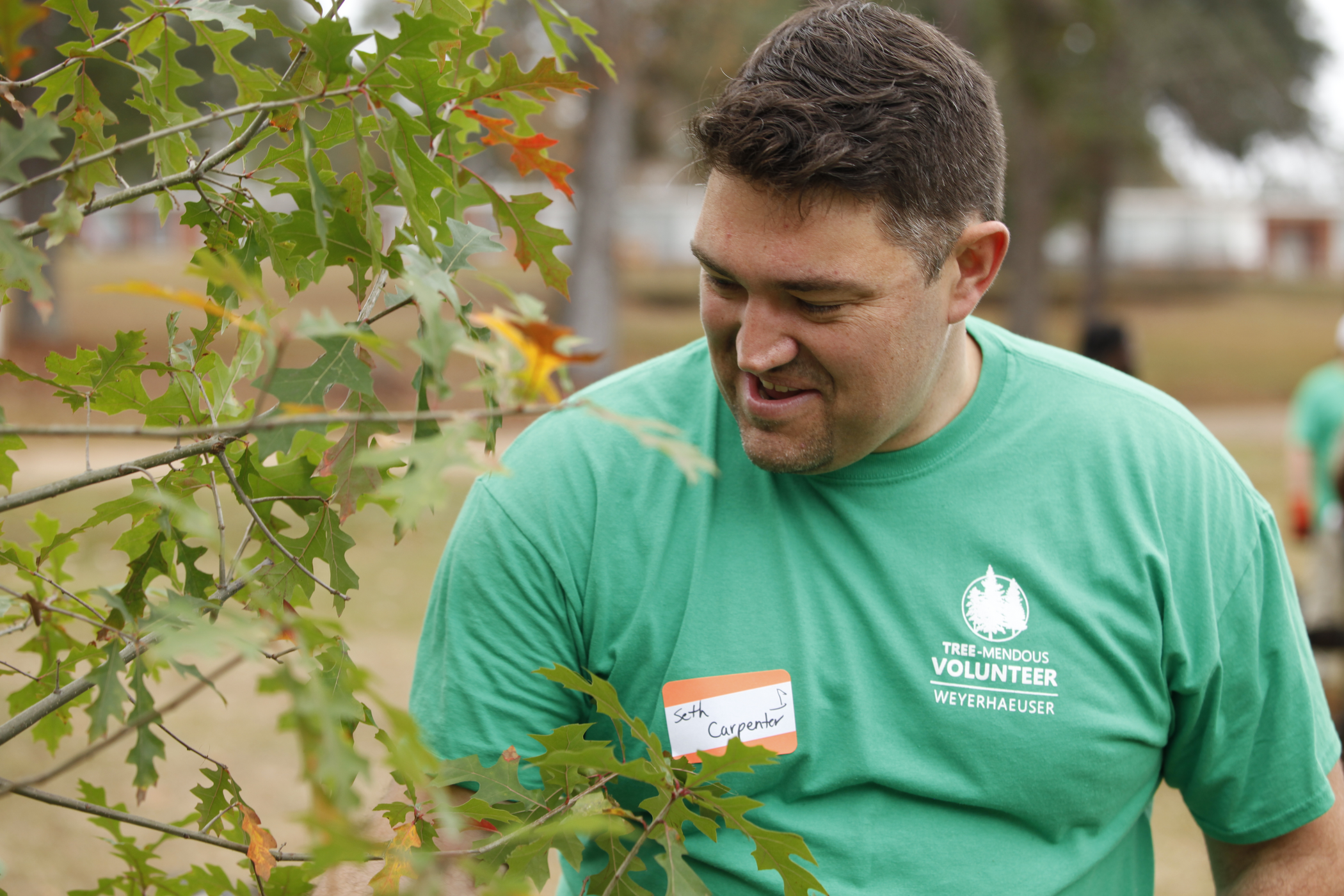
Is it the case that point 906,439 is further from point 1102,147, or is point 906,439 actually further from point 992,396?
point 1102,147

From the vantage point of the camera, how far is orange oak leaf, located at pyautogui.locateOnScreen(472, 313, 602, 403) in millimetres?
832

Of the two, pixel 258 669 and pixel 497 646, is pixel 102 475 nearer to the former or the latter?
pixel 497 646

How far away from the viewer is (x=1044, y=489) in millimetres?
1812

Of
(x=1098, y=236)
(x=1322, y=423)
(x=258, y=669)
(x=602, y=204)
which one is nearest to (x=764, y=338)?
(x=1322, y=423)

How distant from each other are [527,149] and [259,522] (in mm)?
533

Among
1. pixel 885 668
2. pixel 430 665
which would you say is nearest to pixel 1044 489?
pixel 885 668

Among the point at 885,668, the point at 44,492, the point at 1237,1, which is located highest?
the point at 1237,1

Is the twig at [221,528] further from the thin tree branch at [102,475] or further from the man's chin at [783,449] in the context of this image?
the man's chin at [783,449]

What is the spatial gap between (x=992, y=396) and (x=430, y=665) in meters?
1.00

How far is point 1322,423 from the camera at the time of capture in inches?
218

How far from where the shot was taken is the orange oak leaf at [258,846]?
1.23 metres

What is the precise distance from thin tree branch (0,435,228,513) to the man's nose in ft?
2.39

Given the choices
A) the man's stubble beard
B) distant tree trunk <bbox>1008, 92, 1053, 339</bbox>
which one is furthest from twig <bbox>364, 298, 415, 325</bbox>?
distant tree trunk <bbox>1008, 92, 1053, 339</bbox>

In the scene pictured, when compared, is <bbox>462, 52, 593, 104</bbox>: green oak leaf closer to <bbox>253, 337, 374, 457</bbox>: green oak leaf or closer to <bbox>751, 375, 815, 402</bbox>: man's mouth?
<bbox>253, 337, 374, 457</bbox>: green oak leaf
